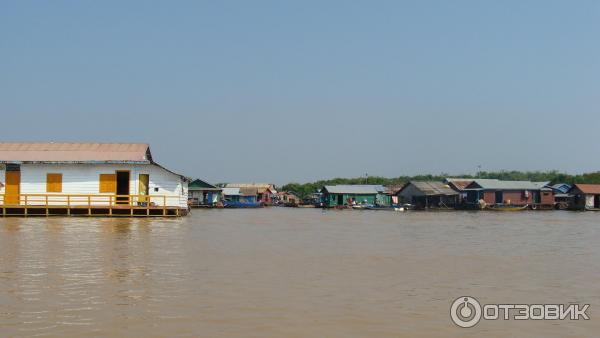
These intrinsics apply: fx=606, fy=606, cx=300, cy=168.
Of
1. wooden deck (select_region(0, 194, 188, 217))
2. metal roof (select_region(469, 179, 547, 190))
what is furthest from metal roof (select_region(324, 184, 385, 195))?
wooden deck (select_region(0, 194, 188, 217))

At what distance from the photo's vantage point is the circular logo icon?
9.00 metres

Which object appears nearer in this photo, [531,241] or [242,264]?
[242,264]

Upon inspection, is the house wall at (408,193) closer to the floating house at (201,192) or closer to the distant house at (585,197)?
the distant house at (585,197)

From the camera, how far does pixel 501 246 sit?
21.4m

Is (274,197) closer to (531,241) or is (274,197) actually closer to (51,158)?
(51,158)

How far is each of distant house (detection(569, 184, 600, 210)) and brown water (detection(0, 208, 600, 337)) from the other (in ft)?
206

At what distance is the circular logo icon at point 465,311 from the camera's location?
900cm

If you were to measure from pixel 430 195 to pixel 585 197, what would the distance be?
20853mm

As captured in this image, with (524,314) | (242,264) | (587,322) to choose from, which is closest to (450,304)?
(524,314)

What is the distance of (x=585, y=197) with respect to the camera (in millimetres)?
78250

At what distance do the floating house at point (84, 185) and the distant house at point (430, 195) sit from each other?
45.0 metres

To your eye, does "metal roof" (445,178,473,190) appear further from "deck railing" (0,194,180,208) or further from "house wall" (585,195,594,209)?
"deck railing" (0,194,180,208)

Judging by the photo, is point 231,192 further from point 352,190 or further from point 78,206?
point 78,206

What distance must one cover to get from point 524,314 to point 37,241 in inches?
611
